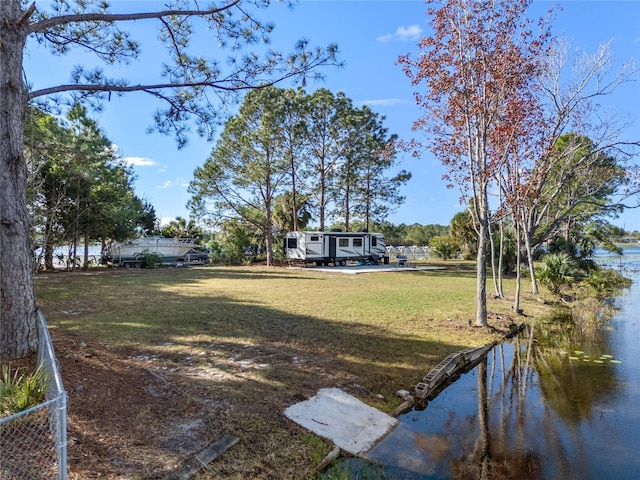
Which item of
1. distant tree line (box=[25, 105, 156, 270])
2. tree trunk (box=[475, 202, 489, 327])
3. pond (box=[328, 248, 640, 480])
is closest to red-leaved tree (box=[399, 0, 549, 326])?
tree trunk (box=[475, 202, 489, 327])

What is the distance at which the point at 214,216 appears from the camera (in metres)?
23.4

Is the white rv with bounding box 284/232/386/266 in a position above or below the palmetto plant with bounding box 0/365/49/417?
above

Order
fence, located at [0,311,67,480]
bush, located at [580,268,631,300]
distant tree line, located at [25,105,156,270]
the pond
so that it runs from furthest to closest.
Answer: bush, located at [580,268,631,300]
distant tree line, located at [25,105,156,270]
the pond
fence, located at [0,311,67,480]

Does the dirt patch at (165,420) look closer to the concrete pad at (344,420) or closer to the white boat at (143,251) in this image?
the concrete pad at (344,420)

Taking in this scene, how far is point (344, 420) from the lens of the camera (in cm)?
373

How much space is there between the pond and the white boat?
813 inches

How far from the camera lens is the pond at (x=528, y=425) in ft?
10.3

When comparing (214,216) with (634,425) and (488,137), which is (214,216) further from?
(634,425)

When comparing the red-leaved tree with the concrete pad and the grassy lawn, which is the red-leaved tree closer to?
the grassy lawn

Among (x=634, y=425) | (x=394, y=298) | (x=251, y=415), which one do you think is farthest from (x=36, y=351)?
(x=394, y=298)

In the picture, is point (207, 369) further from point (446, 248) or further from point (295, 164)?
point (446, 248)

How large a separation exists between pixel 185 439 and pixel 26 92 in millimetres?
4175

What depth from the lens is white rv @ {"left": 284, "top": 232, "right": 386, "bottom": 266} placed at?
2189 centimetres

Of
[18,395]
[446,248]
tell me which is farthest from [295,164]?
[18,395]
